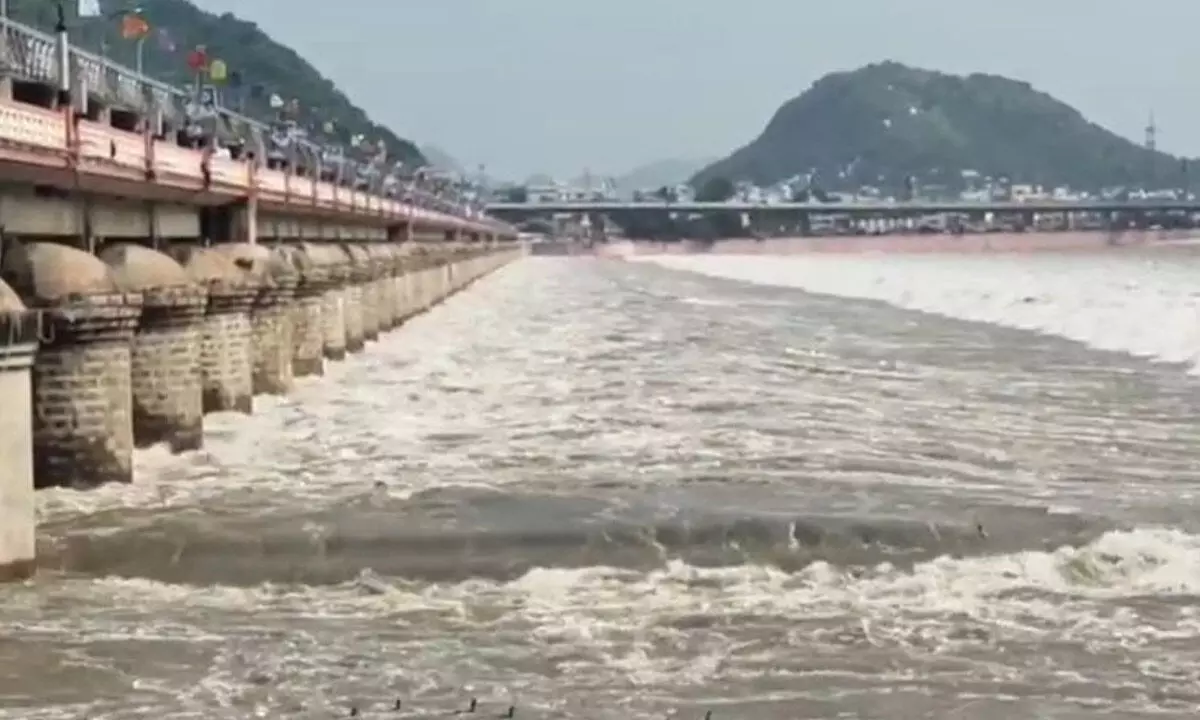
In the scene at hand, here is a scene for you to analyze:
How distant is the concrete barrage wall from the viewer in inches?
557

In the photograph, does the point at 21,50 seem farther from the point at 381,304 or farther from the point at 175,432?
the point at 381,304

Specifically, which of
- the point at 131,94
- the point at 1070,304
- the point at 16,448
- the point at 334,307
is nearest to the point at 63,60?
the point at 131,94

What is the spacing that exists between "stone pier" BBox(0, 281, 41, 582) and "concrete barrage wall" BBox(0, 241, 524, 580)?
11 millimetres

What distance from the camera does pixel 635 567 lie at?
14.5 m

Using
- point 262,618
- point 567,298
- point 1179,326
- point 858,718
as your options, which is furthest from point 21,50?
point 567,298

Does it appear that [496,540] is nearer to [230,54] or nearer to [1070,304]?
[1070,304]

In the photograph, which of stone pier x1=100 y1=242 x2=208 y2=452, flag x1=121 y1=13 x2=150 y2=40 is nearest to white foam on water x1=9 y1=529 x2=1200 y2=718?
stone pier x1=100 y1=242 x2=208 y2=452

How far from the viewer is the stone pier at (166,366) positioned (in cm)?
2155

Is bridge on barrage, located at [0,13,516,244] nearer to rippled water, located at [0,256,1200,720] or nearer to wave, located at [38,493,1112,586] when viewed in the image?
rippled water, located at [0,256,1200,720]

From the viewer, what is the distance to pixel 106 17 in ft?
134

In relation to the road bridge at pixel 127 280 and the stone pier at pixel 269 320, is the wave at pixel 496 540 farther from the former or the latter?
the stone pier at pixel 269 320

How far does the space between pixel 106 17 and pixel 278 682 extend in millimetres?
32543

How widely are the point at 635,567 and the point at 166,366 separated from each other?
29.6 ft

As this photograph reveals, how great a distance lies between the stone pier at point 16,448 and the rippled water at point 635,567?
321mm
